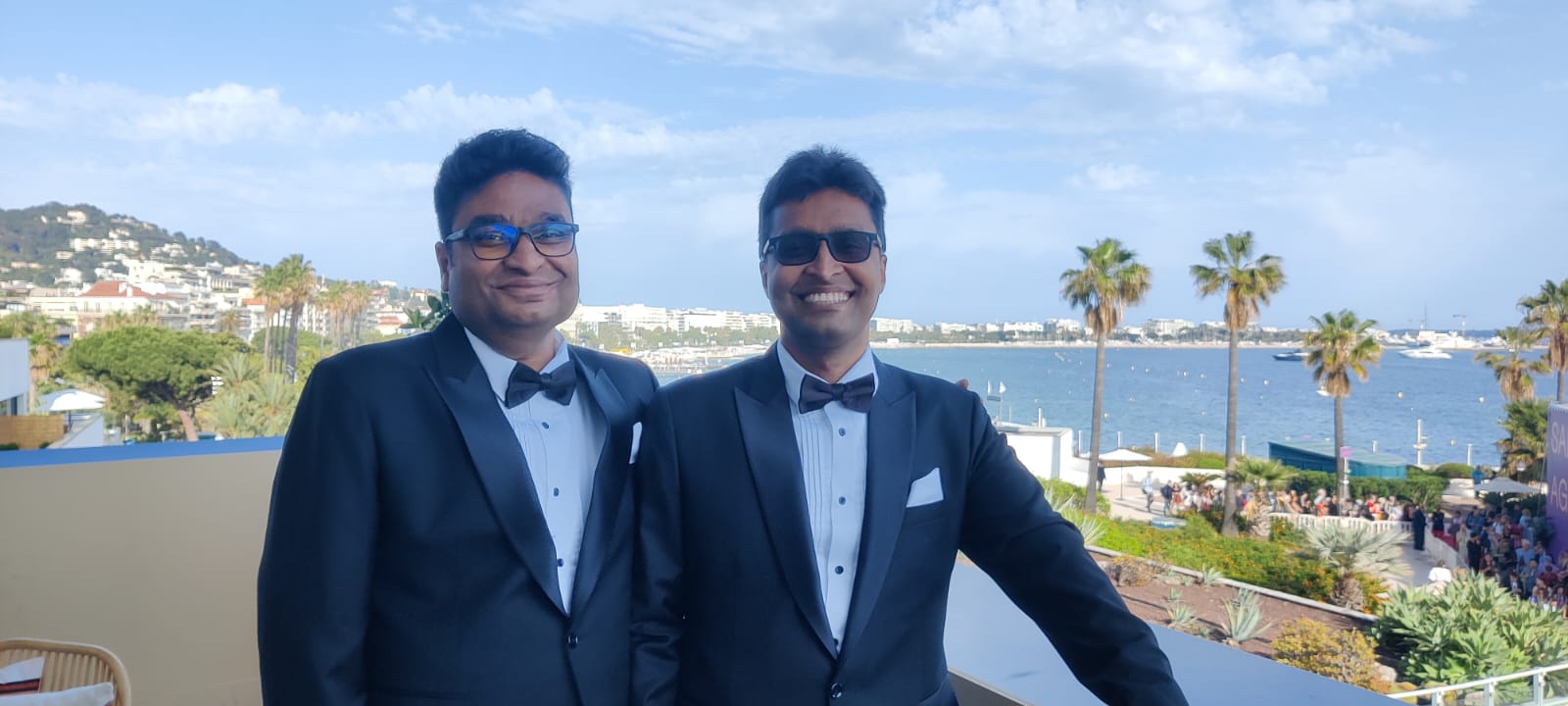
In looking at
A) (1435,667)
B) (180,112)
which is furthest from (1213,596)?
(180,112)

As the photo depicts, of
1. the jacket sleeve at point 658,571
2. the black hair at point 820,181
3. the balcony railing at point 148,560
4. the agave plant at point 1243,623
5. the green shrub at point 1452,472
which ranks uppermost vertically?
the black hair at point 820,181

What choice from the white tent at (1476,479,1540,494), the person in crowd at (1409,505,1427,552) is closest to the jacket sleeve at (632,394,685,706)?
the white tent at (1476,479,1540,494)

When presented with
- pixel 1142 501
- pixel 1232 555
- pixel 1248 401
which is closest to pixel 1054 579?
pixel 1232 555

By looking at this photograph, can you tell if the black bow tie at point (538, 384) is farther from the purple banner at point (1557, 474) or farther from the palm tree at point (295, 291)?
the palm tree at point (295, 291)

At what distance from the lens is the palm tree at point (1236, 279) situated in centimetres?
2683

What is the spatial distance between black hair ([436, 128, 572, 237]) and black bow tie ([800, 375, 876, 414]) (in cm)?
52

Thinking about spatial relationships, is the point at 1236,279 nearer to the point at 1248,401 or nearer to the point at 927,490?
the point at 927,490

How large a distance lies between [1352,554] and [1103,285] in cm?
1077

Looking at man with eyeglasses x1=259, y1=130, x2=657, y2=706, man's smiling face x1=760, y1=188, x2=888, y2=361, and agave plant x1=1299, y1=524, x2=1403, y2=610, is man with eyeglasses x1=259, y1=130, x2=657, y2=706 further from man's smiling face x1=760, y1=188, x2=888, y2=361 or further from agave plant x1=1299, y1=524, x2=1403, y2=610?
agave plant x1=1299, y1=524, x2=1403, y2=610

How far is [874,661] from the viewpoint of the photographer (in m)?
1.28

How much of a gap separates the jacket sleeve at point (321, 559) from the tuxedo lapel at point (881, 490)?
2.22ft

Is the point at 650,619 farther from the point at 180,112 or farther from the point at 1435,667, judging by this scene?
the point at 180,112

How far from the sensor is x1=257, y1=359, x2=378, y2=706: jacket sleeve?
132cm

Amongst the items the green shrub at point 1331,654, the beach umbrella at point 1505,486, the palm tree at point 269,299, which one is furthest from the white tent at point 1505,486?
the palm tree at point 269,299
